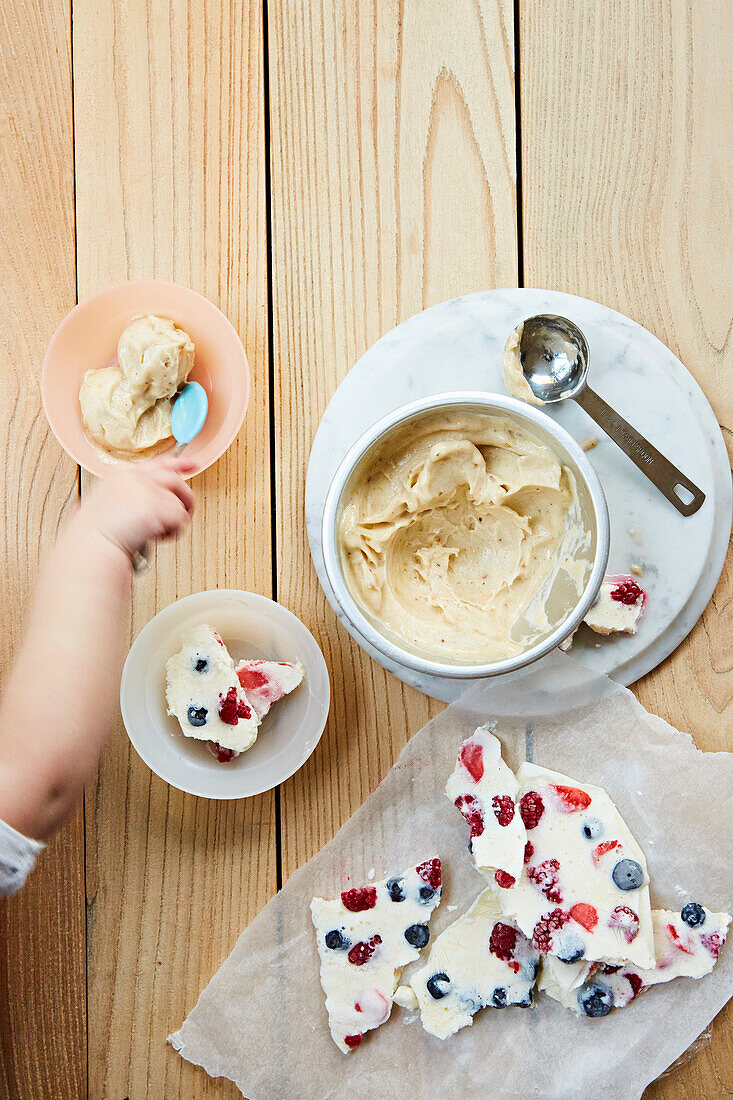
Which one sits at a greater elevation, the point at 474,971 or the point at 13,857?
the point at 13,857

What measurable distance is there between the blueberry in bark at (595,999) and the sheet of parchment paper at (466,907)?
29 millimetres

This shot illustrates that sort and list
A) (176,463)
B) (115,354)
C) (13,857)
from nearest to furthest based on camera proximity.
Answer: (13,857)
(176,463)
(115,354)

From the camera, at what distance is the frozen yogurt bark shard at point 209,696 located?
3.33 ft

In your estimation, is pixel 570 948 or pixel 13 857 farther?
pixel 570 948

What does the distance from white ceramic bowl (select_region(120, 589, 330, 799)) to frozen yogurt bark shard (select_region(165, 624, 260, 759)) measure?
0.11ft

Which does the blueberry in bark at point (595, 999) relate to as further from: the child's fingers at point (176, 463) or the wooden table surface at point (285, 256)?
the child's fingers at point (176, 463)

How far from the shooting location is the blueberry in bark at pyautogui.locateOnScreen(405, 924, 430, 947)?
41.1 inches

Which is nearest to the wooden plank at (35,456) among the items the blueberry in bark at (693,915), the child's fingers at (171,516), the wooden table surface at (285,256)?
the wooden table surface at (285,256)

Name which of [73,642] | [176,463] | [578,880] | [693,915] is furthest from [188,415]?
[693,915]

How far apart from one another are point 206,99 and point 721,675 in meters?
0.90

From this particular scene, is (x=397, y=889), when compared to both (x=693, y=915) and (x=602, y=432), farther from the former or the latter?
(x=602, y=432)

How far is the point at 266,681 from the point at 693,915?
1.77ft

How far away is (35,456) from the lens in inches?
43.1

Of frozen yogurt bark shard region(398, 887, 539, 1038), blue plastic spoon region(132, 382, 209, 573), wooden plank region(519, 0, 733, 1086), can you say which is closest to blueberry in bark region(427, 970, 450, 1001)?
frozen yogurt bark shard region(398, 887, 539, 1038)
